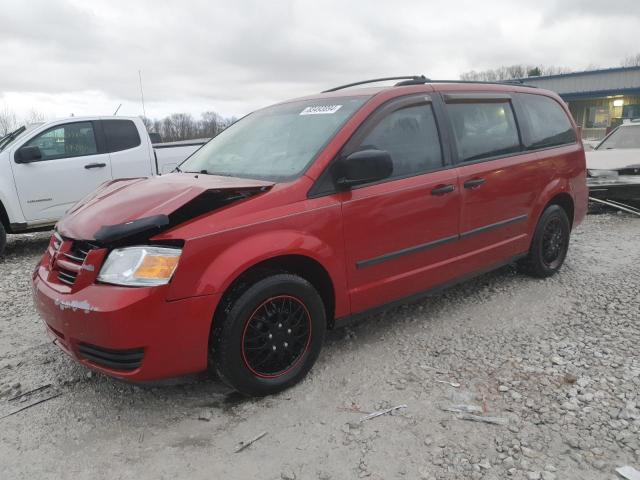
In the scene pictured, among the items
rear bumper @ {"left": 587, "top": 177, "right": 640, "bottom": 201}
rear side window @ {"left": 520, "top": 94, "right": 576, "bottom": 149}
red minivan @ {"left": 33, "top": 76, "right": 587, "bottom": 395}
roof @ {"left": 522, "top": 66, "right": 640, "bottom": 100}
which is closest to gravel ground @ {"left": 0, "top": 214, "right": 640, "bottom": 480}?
red minivan @ {"left": 33, "top": 76, "right": 587, "bottom": 395}

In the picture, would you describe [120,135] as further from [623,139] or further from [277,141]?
[623,139]

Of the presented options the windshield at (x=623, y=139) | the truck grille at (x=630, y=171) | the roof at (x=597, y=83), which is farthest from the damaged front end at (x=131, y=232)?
the roof at (x=597, y=83)

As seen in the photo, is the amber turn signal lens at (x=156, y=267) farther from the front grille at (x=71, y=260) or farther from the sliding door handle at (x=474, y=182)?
the sliding door handle at (x=474, y=182)

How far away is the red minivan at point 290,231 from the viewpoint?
2.55 m

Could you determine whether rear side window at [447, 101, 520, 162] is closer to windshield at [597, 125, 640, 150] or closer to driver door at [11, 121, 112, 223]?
driver door at [11, 121, 112, 223]

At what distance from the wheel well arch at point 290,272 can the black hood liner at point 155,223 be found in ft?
1.33

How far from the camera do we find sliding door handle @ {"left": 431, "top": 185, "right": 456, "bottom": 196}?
11.8 ft

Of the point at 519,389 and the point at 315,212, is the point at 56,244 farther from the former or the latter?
the point at 519,389

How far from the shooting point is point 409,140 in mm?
3588

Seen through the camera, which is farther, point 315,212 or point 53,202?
Result: point 53,202

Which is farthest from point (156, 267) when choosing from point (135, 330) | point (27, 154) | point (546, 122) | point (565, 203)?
point (27, 154)

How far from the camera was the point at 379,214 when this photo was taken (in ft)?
10.8

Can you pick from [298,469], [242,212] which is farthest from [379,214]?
[298,469]

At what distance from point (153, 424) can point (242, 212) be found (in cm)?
124
